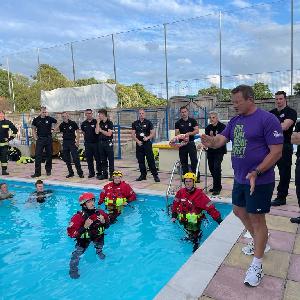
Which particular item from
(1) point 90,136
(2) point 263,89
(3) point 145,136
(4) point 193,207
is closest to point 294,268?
(4) point 193,207

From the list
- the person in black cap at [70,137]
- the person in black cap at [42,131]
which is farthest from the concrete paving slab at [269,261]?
the person in black cap at [42,131]

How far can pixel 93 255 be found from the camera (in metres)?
5.35

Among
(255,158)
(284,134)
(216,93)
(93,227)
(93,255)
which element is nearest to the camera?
(255,158)

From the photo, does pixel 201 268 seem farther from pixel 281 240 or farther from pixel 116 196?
pixel 116 196

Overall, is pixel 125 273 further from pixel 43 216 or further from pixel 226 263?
pixel 43 216

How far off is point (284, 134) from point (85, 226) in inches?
139

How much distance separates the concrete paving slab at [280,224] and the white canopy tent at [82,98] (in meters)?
13.1

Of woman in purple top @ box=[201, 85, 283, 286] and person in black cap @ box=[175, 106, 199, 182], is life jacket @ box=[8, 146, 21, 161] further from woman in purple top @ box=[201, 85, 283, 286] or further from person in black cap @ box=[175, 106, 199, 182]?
woman in purple top @ box=[201, 85, 283, 286]

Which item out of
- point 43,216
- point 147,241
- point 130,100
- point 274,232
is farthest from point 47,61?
point 274,232

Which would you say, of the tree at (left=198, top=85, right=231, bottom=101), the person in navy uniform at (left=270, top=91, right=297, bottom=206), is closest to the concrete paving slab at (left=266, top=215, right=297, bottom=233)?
the person in navy uniform at (left=270, top=91, right=297, bottom=206)

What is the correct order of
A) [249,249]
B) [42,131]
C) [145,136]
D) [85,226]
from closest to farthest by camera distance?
[249,249], [85,226], [145,136], [42,131]

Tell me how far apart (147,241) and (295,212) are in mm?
2584

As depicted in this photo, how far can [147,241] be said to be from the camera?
5.97 metres

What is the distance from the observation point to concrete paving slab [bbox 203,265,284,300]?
10.2 feet
